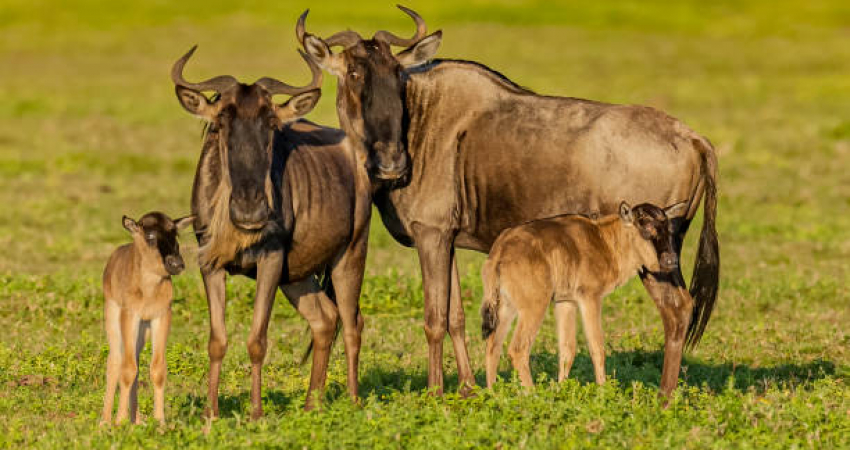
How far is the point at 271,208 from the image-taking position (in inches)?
377

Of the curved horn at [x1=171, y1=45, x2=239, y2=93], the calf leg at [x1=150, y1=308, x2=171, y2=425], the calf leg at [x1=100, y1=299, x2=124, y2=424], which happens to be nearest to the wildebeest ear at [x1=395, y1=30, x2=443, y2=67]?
the curved horn at [x1=171, y1=45, x2=239, y2=93]

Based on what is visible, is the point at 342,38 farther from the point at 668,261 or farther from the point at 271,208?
the point at 668,261

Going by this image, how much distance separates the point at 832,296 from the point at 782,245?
15.2ft

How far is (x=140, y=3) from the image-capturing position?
74062mm

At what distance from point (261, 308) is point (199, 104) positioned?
1.59 meters

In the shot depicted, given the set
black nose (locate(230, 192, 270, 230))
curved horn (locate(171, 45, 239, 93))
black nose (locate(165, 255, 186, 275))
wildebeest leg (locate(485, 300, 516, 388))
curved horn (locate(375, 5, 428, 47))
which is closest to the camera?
black nose (locate(165, 255, 186, 275))

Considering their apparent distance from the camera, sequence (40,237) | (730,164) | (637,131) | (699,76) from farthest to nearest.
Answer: (699,76) → (730,164) → (40,237) → (637,131)

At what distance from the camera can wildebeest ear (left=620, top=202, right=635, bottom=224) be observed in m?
10.3

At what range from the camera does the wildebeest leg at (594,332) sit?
10.5 meters

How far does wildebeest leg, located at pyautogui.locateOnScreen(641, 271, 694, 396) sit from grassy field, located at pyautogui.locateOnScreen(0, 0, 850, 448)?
233 millimetres

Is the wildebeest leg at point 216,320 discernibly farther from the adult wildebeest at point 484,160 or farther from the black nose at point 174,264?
the adult wildebeest at point 484,160

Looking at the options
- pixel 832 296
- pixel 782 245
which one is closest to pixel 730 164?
pixel 782 245

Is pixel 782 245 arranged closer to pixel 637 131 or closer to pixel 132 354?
pixel 637 131

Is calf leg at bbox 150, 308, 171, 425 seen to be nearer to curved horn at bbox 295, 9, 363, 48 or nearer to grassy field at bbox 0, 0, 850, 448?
grassy field at bbox 0, 0, 850, 448
